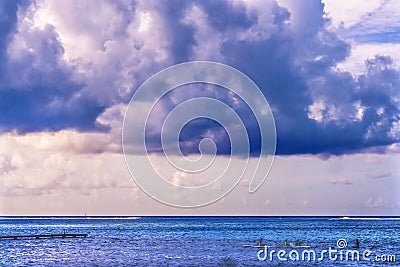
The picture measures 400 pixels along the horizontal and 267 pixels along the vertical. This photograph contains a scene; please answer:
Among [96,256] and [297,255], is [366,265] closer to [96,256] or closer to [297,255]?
[297,255]

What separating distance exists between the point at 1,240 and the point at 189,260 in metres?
74.0

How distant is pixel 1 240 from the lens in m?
149

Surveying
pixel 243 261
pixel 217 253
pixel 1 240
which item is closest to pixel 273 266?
pixel 243 261

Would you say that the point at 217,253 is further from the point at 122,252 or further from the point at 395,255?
the point at 395,255

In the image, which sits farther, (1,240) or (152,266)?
(1,240)

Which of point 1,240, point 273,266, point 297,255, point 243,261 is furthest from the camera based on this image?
point 1,240

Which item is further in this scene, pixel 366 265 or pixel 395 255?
pixel 395 255

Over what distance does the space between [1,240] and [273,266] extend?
88.1 meters

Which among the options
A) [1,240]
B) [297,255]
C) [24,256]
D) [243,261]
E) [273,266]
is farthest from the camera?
[1,240]

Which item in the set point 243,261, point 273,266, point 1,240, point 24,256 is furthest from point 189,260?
point 1,240

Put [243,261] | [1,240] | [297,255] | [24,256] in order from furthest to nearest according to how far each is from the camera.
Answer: [1,240], [24,256], [297,255], [243,261]

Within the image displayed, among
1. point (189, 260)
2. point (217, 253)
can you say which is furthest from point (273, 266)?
point (217, 253)

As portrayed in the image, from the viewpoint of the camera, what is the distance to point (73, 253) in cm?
10681

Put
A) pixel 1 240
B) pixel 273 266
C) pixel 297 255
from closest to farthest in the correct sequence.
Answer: pixel 273 266 → pixel 297 255 → pixel 1 240
